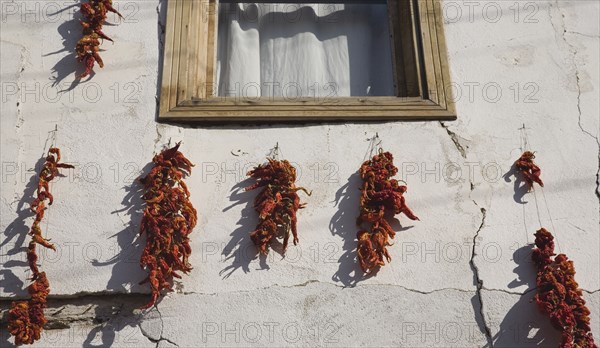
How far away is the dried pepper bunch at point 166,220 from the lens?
3.82 m

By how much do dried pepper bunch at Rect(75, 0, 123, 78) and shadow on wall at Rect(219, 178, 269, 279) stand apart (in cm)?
116

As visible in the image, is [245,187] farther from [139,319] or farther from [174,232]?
[139,319]

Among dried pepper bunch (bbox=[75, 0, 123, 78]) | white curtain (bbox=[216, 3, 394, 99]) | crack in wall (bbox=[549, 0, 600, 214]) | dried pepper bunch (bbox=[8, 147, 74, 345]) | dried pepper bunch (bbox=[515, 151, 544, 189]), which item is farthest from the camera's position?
white curtain (bbox=[216, 3, 394, 99])

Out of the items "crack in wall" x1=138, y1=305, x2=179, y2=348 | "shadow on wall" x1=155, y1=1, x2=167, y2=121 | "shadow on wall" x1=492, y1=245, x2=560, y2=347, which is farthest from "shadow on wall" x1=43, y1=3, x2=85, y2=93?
"shadow on wall" x1=492, y1=245, x2=560, y2=347

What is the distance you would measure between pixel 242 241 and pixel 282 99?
0.90m

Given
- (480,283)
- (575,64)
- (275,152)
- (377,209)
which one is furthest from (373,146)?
(575,64)

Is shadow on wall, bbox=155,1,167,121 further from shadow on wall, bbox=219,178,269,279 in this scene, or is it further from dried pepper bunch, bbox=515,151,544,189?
dried pepper bunch, bbox=515,151,544,189

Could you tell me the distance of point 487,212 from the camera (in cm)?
414

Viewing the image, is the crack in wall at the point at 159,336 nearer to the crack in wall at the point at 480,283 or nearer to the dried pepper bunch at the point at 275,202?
the dried pepper bunch at the point at 275,202

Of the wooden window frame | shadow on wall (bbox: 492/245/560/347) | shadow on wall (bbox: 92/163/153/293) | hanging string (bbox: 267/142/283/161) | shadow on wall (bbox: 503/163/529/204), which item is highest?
the wooden window frame

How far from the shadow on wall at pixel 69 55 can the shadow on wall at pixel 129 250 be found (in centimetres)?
83

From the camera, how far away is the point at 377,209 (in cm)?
404

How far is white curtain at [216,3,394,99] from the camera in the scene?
15.5 feet

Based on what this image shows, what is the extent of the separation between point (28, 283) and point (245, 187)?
1.25 metres
